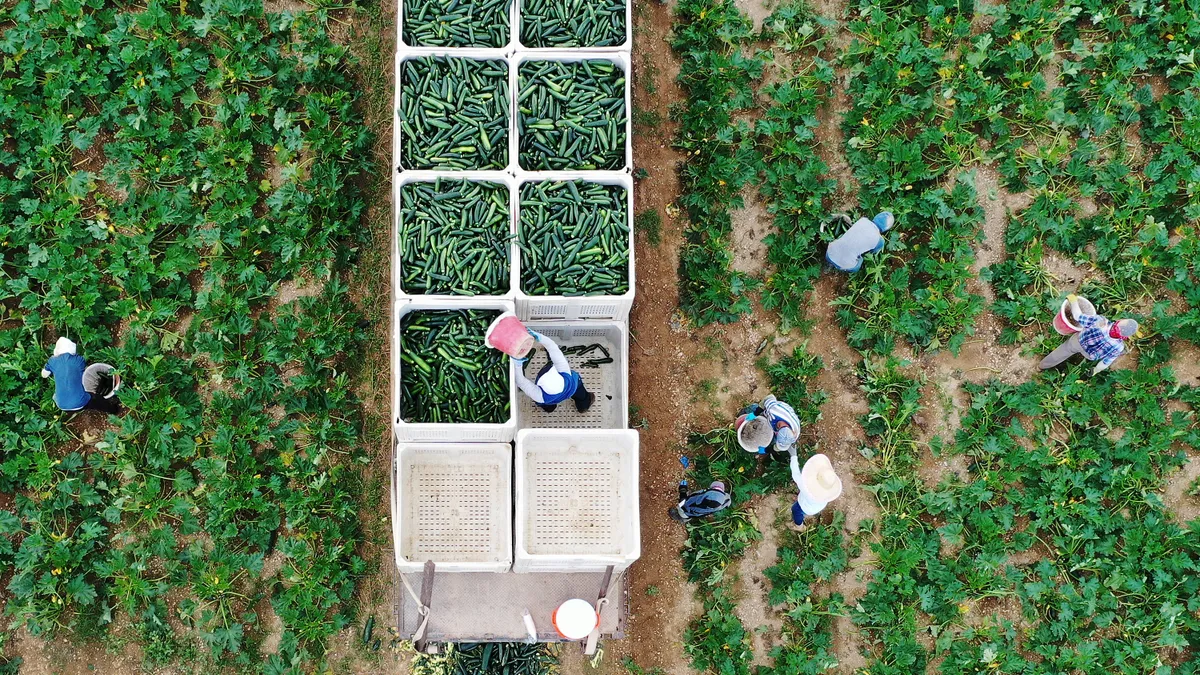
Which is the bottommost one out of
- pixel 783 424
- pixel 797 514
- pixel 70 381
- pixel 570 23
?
pixel 797 514

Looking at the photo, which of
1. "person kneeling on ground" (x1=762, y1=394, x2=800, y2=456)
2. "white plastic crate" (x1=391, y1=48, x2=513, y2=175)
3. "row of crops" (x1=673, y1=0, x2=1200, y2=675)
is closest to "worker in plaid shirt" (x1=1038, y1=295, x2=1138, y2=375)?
"row of crops" (x1=673, y1=0, x2=1200, y2=675)

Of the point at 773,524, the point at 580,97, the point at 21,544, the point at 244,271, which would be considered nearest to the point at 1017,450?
the point at 773,524

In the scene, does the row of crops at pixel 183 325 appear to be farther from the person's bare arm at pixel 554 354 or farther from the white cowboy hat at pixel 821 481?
the white cowboy hat at pixel 821 481

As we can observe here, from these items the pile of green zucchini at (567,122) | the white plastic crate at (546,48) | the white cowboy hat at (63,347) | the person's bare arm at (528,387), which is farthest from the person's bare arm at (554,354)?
the white cowboy hat at (63,347)

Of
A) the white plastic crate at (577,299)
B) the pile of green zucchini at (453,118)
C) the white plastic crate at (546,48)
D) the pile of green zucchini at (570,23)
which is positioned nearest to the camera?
the white plastic crate at (577,299)

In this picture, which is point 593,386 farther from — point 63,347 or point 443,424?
point 63,347

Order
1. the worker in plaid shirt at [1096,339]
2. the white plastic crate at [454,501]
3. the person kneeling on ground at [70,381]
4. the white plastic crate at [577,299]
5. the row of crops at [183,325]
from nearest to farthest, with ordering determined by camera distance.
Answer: the white plastic crate at [577,299]
the white plastic crate at [454,501]
the person kneeling on ground at [70,381]
the row of crops at [183,325]
the worker in plaid shirt at [1096,339]

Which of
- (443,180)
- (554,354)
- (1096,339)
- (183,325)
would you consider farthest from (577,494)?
(1096,339)
